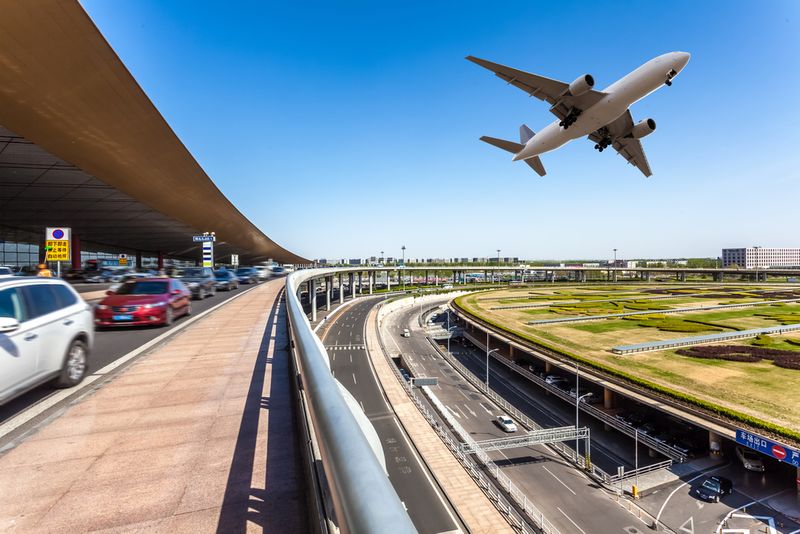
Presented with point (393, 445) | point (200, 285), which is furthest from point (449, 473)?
point (200, 285)

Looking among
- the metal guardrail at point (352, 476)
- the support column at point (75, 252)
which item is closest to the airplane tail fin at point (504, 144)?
the metal guardrail at point (352, 476)

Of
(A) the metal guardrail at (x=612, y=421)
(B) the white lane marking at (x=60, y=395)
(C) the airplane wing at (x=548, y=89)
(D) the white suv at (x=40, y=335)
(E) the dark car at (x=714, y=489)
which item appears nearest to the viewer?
(B) the white lane marking at (x=60, y=395)

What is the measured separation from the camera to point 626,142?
2748cm

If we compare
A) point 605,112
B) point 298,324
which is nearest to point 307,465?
point 298,324

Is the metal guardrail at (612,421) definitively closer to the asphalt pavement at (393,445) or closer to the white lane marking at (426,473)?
the white lane marking at (426,473)

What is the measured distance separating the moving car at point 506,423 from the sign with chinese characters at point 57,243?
27481mm

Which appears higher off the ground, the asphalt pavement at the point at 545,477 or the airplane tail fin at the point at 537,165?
the airplane tail fin at the point at 537,165

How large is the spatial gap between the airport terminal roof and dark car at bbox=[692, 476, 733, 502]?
33118 millimetres

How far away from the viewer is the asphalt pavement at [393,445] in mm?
16297

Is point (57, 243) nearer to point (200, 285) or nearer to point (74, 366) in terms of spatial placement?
point (200, 285)

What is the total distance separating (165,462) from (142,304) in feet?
26.3

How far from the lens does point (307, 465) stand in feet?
9.50

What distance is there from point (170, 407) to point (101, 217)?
144 ft

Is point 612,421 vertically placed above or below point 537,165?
below
